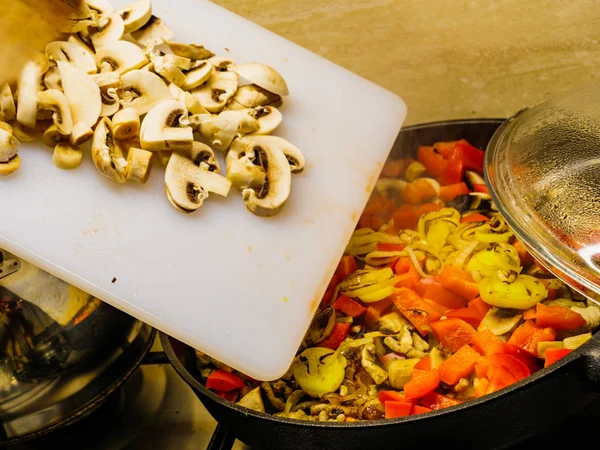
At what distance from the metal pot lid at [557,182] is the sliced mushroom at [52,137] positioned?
799 mm

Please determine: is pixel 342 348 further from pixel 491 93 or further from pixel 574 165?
pixel 491 93

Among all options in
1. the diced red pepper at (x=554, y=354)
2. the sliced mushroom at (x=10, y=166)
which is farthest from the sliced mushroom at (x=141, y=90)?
the diced red pepper at (x=554, y=354)

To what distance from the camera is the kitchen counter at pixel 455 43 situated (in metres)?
1.80

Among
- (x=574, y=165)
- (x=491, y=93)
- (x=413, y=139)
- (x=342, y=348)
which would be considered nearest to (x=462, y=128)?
(x=413, y=139)

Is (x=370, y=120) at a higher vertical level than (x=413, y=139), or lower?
higher

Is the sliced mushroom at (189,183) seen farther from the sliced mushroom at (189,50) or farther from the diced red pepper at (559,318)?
the diced red pepper at (559,318)

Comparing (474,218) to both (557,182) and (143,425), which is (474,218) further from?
(143,425)

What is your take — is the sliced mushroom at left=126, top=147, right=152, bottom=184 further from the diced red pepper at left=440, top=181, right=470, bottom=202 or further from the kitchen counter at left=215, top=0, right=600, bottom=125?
the kitchen counter at left=215, top=0, right=600, bottom=125

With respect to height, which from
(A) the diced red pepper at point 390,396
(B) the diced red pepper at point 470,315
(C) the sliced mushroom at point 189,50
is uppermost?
(C) the sliced mushroom at point 189,50

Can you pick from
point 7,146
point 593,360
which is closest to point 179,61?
point 7,146

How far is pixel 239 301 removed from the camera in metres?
1.12

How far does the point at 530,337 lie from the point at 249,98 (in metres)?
0.72

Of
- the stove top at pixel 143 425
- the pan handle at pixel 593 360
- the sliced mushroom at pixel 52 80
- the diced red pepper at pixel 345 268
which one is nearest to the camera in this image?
the pan handle at pixel 593 360

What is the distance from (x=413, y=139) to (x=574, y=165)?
0.59m
